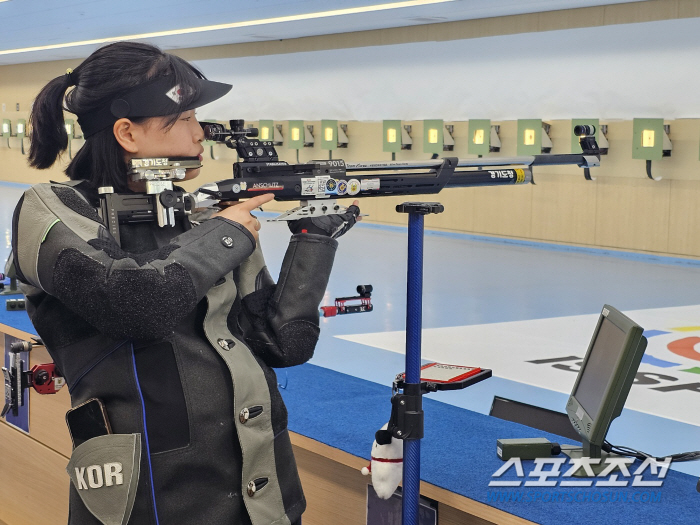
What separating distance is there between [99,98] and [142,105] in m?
0.07

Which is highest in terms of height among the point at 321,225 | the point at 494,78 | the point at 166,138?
the point at 494,78

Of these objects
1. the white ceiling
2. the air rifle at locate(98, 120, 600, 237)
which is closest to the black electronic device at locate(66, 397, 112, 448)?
the air rifle at locate(98, 120, 600, 237)

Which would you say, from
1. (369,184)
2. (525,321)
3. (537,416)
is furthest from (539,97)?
(369,184)

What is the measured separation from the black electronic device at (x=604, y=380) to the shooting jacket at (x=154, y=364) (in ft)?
2.04

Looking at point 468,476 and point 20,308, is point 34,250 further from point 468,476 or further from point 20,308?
Answer: point 20,308

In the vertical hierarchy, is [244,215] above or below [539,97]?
below

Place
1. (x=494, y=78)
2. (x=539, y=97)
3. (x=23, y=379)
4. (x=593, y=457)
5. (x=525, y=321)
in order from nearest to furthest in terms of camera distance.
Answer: (x=593, y=457) < (x=23, y=379) < (x=525, y=321) < (x=539, y=97) < (x=494, y=78)

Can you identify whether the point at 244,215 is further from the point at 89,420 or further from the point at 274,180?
the point at 89,420

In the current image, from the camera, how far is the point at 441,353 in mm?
4609

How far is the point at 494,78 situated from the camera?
8820mm

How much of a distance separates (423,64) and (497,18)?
98 cm

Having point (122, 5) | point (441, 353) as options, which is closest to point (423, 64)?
point (122, 5)

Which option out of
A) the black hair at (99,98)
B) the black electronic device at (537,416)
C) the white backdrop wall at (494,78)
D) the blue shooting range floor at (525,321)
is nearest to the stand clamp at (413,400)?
the blue shooting range floor at (525,321)

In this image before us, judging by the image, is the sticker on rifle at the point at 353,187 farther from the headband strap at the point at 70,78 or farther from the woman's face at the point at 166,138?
the headband strap at the point at 70,78
